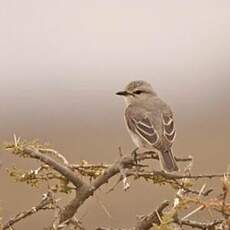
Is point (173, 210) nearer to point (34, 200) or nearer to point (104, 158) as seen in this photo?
point (34, 200)

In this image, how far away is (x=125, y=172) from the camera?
3.69 meters

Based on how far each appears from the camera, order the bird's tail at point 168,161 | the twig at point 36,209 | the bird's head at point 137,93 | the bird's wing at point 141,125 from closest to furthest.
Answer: the twig at point 36,209 → the bird's tail at point 168,161 → the bird's wing at point 141,125 → the bird's head at point 137,93

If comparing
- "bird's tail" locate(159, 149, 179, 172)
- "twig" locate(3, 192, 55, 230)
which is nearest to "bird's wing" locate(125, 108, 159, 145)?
"bird's tail" locate(159, 149, 179, 172)

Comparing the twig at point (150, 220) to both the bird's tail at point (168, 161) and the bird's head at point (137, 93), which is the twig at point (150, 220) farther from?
the bird's head at point (137, 93)

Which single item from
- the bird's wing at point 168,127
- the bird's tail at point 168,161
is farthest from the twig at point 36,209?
the bird's wing at point 168,127

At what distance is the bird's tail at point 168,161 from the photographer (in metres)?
5.25

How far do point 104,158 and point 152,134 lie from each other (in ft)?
29.5

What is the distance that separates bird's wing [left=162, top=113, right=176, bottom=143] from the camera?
6.41 meters

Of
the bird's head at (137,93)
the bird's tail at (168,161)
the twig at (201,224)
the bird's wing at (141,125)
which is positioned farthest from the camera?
the bird's head at (137,93)

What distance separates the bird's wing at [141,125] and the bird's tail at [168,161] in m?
0.41

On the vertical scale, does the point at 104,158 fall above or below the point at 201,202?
below

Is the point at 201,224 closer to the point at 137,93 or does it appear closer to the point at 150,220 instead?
the point at 150,220

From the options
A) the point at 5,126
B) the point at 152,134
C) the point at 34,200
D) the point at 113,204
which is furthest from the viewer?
the point at 5,126

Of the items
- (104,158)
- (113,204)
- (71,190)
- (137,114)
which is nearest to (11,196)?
(113,204)
